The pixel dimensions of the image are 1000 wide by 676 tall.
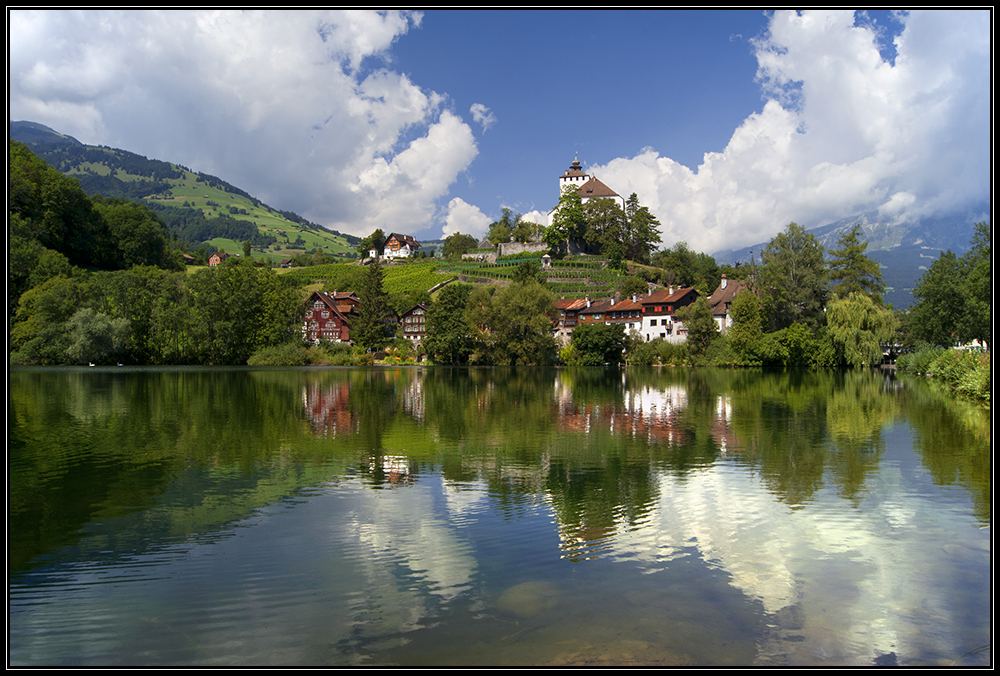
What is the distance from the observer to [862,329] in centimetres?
6800

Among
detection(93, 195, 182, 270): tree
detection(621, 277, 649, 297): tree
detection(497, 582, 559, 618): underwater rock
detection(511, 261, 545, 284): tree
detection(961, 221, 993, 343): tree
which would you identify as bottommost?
detection(497, 582, 559, 618): underwater rock

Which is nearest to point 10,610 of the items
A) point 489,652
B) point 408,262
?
point 489,652

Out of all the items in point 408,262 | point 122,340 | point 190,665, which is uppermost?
point 408,262

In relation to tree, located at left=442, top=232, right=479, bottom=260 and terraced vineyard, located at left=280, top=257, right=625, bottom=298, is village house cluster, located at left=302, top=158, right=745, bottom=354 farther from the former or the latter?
tree, located at left=442, top=232, right=479, bottom=260

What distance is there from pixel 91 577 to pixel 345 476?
630cm

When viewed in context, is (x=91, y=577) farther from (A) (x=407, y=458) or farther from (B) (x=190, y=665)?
(A) (x=407, y=458)

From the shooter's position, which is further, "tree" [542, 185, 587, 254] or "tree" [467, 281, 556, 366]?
"tree" [542, 185, 587, 254]

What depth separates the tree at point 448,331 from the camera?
86.3m

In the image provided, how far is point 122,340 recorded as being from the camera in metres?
71.5

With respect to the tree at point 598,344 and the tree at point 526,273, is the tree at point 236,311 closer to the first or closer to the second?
the tree at point 526,273

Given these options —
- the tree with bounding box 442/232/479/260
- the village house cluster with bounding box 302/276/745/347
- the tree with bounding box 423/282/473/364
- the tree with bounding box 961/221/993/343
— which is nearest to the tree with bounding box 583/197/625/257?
the village house cluster with bounding box 302/276/745/347

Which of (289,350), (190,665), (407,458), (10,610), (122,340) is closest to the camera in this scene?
(190,665)

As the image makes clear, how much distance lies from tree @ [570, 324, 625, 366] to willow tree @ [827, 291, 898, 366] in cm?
2662

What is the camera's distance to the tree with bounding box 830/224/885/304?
2995 inches
